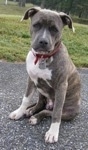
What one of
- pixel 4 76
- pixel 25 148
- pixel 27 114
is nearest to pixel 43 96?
pixel 27 114

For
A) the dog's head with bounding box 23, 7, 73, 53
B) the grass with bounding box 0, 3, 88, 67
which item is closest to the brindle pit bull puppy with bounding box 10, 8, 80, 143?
the dog's head with bounding box 23, 7, 73, 53

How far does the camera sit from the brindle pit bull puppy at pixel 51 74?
13.7 ft

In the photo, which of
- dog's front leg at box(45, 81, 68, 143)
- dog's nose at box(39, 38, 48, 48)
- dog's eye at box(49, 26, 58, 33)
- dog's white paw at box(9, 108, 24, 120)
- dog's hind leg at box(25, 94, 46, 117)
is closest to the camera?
dog's nose at box(39, 38, 48, 48)

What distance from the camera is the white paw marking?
14.0 feet

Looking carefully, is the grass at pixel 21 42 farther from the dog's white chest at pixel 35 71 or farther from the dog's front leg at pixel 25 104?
the dog's white chest at pixel 35 71

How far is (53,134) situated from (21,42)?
668 cm

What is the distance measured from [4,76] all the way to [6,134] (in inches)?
115

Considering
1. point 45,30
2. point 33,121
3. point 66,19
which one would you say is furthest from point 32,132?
point 66,19

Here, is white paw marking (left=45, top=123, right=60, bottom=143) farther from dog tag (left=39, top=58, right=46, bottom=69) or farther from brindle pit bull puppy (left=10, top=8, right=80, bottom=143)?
dog tag (left=39, top=58, right=46, bottom=69)

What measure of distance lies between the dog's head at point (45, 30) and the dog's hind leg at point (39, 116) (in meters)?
0.89

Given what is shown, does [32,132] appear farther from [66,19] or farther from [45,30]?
[66,19]

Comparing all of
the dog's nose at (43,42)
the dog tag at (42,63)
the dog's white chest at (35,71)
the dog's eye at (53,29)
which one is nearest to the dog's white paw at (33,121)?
the dog's white chest at (35,71)

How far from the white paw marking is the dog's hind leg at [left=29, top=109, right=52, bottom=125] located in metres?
0.33

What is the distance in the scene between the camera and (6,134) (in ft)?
14.0
